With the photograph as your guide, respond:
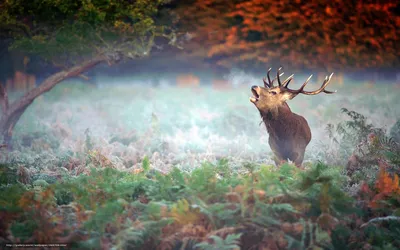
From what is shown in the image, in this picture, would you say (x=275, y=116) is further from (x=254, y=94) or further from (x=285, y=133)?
(x=254, y=94)

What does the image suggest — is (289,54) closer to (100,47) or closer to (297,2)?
(297,2)

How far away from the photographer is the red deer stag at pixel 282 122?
683 centimetres

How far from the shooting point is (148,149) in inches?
410

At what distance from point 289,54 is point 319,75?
1.16m

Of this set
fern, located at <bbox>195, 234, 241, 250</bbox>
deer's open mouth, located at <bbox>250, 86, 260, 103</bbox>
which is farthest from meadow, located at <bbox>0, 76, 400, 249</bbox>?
deer's open mouth, located at <bbox>250, 86, 260, 103</bbox>

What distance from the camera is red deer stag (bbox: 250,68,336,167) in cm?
683

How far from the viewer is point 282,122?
23.0 ft

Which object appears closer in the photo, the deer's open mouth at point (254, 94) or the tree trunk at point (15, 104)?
the deer's open mouth at point (254, 94)

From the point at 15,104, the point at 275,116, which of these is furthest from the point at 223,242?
the point at 15,104

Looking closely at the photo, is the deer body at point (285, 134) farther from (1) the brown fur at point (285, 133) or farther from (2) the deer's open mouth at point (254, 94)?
(2) the deer's open mouth at point (254, 94)

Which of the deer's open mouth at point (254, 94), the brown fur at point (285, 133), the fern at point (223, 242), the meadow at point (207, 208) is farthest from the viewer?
the brown fur at point (285, 133)

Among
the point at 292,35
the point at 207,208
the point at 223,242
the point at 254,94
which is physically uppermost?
the point at 292,35

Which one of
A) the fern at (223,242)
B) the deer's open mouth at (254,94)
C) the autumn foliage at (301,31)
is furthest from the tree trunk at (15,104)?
the fern at (223,242)

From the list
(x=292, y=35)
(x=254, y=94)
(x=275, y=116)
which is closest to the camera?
(x=254, y=94)
